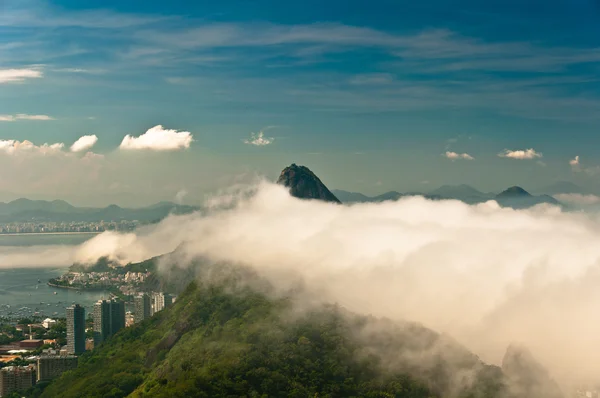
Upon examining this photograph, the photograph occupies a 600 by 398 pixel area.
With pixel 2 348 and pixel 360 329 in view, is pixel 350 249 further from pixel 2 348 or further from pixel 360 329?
pixel 2 348

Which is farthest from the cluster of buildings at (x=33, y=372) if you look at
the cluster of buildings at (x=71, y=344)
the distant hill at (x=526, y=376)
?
the distant hill at (x=526, y=376)

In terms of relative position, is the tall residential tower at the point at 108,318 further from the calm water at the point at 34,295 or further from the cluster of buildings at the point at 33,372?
the calm water at the point at 34,295

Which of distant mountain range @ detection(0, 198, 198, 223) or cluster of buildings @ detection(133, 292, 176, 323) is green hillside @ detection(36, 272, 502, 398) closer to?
cluster of buildings @ detection(133, 292, 176, 323)

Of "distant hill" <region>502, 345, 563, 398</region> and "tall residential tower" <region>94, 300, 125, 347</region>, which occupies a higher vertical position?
"distant hill" <region>502, 345, 563, 398</region>

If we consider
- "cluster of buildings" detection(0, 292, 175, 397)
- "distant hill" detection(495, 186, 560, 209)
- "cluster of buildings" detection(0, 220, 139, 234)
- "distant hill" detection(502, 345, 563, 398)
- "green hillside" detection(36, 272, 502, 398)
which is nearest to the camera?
"green hillside" detection(36, 272, 502, 398)

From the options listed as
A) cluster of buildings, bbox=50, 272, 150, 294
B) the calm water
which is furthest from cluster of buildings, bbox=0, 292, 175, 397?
cluster of buildings, bbox=50, 272, 150, 294

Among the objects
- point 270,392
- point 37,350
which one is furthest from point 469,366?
point 37,350

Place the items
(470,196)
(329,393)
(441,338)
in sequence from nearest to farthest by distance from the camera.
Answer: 1. (329,393)
2. (441,338)
3. (470,196)

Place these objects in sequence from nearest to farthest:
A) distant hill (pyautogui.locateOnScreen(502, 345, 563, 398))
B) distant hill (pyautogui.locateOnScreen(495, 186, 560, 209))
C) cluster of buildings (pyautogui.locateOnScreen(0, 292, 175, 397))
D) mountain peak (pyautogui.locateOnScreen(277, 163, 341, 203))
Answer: distant hill (pyautogui.locateOnScreen(502, 345, 563, 398)) < cluster of buildings (pyautogui.locateOnScreen(0, 292, 175, 397)) < mountain peak (pyautogui.locateOnScreen(277, 163, 341, 203)) < distant hill (pyautogui.locateOnScreen(495, 186, 560, 209))
